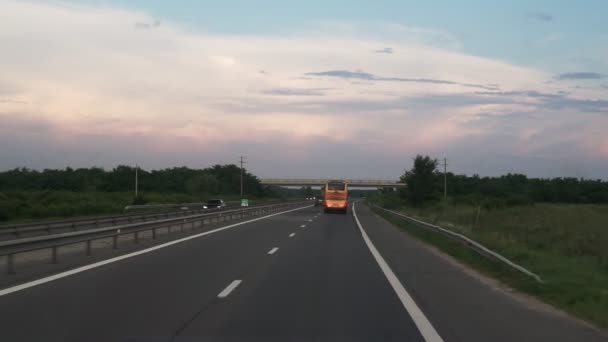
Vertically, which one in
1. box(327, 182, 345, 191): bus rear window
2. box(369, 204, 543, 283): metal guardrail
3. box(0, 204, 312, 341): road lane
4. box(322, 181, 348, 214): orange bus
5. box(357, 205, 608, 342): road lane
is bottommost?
box(357, 205, 608, 342): road lane

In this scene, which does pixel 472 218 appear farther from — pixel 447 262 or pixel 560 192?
pixel 560 192

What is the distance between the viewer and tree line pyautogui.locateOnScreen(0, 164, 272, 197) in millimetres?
127438

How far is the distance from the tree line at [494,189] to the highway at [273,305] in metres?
67.3

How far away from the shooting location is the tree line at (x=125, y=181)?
127 metres

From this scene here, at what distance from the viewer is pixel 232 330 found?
31.5 ft

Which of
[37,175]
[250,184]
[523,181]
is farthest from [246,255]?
[523,181]

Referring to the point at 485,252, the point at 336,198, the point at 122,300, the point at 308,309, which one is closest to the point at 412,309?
the point at 308,309

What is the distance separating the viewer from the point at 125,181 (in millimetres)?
147500

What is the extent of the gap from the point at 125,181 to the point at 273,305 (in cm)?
14043

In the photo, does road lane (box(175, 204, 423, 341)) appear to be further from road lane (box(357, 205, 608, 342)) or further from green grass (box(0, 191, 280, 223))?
green grass (box(0, 191, 280, 223))

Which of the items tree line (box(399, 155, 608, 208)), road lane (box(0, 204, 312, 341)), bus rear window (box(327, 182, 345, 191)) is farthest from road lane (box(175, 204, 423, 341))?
tree line (box(399, 155, 608, 208))

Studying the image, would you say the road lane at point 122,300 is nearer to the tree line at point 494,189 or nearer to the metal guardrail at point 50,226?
the metal guardrail at point 50,226

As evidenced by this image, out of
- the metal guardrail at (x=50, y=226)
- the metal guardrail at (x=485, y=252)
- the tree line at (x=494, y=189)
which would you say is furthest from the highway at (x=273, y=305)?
the tree line at (x=494, y=189)

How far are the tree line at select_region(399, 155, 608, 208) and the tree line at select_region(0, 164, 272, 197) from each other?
5099 cm
